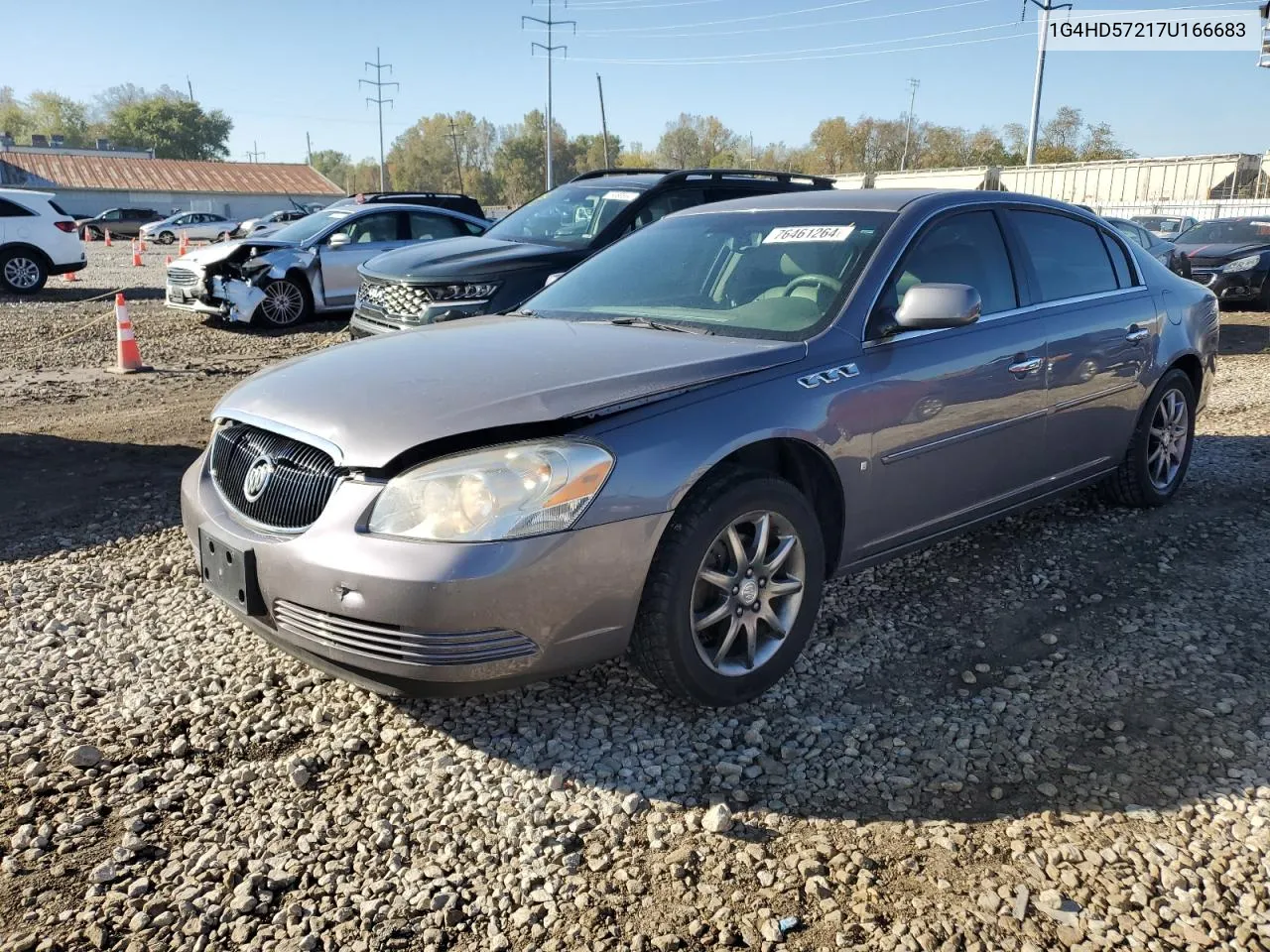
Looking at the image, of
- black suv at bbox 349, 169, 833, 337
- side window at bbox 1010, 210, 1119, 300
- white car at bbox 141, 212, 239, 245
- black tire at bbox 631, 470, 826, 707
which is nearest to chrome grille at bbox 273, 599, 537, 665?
black tire at bbox 631, 470, 826, 707

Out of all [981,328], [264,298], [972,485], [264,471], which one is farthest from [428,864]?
[264,298]

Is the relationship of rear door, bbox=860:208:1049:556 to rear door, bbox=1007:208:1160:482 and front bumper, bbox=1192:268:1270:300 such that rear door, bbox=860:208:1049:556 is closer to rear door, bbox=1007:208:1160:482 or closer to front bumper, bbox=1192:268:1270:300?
rear door, bbox=1007:208:1160:482

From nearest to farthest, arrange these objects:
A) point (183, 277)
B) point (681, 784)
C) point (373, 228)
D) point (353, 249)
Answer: point (681, 784)
point (183, 277)
point (353, 249)
point (373, 228)

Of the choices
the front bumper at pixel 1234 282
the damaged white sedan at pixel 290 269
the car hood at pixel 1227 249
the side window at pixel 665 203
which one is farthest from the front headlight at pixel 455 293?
the car hood at pixel 1227 249

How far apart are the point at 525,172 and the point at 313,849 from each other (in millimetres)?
109977

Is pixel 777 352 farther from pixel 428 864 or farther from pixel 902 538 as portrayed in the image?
pixel 428 864

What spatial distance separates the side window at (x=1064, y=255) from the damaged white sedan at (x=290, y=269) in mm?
9432

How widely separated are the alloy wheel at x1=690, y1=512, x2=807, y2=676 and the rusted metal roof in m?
72.8

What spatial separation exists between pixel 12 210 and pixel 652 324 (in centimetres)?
1645

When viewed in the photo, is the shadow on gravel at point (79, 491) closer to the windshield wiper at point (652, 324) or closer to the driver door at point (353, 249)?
the windshield wiper at point (652, 324)

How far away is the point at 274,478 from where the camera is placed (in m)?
2.97

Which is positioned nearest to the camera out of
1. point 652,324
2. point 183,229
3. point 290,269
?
point 652,324

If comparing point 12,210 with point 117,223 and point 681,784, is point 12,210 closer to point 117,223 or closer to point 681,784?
point 681,784

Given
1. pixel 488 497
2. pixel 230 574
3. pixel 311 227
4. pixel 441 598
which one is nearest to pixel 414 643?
pixel 441 598
